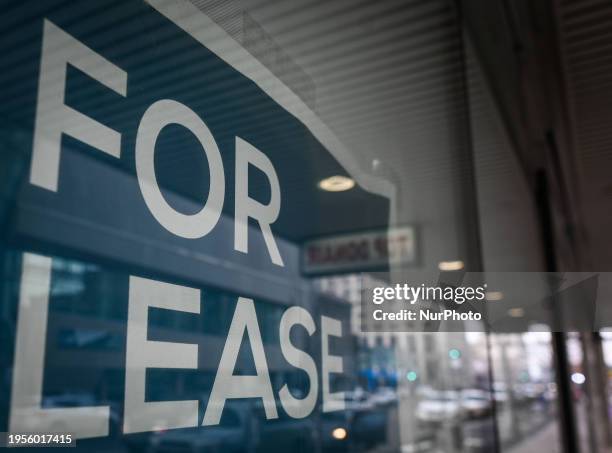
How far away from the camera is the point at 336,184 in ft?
4.10

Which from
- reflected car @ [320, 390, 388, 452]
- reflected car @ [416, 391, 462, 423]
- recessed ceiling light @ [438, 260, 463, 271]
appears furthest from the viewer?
reflected car @ [416, 391, 462, 423]

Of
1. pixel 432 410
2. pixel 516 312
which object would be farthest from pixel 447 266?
pixel 432 410

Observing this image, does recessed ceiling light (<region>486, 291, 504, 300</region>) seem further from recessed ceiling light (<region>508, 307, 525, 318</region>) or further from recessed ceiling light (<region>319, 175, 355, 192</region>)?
recessed ceiling light (<region>319, 175, 355, 192</region>)

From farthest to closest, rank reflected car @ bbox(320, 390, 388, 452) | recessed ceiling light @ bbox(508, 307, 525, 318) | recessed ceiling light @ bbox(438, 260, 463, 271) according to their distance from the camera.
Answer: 1. recessed ceiling light @ bbox(508, 307, 525, 318)
2. recessed ceiling light @ bbox(438, 260, 463, 271)
3. reflected car @ bbox(320, 390, 388, 452)

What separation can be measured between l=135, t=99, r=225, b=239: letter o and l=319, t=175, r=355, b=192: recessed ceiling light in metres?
0.44

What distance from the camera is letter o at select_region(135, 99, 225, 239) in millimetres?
608

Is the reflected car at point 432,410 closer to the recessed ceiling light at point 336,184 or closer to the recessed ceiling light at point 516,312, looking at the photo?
the recessed ceiling light at point 516,312

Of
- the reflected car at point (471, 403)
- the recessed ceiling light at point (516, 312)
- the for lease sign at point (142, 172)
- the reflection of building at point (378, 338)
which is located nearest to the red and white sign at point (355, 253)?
the reflection of building at point (378, 338)

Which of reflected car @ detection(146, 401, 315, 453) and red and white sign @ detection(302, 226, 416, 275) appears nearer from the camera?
reflected car @ detection(146, 401, 315, 453)

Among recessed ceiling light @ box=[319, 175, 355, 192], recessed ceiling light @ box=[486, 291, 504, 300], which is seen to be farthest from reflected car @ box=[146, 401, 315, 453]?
recessed ceiling light @ box=[486, 291, 504, 300]

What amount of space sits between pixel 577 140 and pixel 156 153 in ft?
8.36

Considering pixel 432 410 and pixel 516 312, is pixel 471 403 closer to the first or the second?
pixel 432 410

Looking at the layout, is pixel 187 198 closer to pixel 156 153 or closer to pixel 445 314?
pixel 156 153

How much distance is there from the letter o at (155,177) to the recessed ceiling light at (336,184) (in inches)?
17.3
